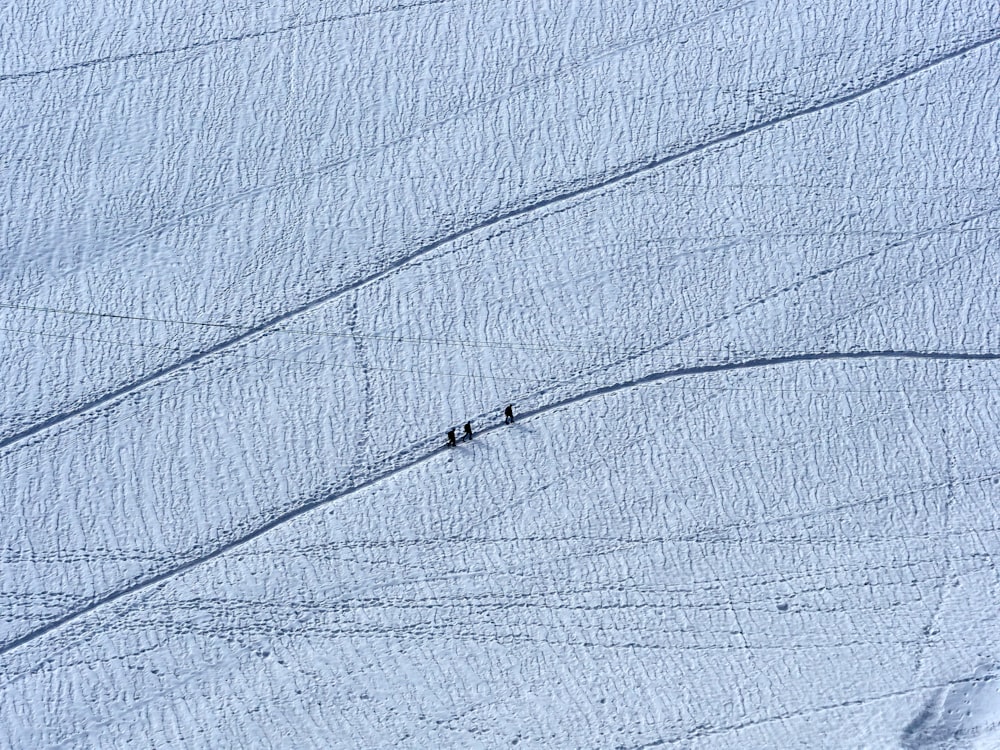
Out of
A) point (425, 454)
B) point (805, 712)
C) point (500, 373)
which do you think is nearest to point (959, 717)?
point (805, 712)

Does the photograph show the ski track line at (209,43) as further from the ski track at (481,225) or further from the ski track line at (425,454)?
the ski track line at (425,454)

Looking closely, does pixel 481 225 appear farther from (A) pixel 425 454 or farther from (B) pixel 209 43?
(B) pixel 209 43

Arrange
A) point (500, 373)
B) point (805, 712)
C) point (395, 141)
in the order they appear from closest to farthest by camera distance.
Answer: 1. point (805, 712)
2. point (500, 373)
3. point (395, 141)

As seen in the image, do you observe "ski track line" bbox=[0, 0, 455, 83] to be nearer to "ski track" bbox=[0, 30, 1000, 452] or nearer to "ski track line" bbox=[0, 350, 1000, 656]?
"ski track" bbox=[0, 30, 1000, 452]

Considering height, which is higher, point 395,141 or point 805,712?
point 395,141

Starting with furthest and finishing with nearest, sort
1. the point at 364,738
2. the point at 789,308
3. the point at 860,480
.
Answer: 1. the point at 789,308
2. the point at 860,480
3. the point at 364,738

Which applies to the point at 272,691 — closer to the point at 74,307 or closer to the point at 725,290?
the point at 74,307

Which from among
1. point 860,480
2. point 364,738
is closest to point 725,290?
point 860,480
